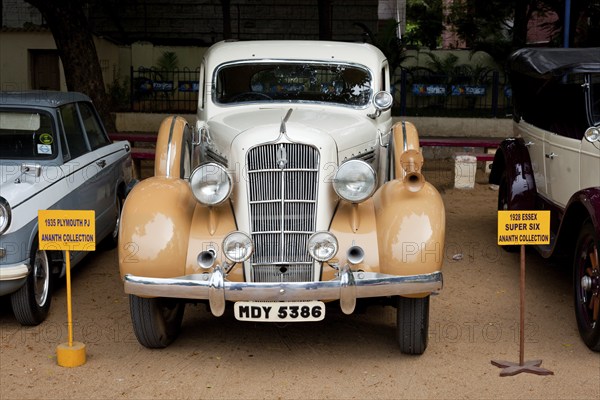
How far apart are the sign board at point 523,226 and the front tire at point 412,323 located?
67 centimetres

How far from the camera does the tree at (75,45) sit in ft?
39.7

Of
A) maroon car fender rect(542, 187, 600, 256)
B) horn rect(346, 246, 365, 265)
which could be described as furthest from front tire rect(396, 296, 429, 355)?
maroon car fender rect(542, 187, 600, 256)

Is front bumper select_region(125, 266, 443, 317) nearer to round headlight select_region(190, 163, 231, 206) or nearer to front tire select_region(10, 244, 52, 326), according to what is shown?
round headlight select_region(190, 163, 231, 206)

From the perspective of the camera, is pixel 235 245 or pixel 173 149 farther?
pixel 173 149

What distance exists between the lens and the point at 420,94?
17.7 metres

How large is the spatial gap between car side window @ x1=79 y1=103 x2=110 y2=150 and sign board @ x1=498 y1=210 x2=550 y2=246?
4.21 meters

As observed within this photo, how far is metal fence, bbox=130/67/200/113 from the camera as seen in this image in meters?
17.8

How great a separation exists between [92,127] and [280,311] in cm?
392

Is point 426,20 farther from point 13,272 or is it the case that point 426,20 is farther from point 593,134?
point 13,272

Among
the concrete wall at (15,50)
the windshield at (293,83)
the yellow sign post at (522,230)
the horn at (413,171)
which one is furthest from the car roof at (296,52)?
the concrete wall at (15,50)

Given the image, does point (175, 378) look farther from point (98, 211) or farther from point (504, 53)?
point (504, 53)

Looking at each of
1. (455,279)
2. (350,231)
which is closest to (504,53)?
(455,279)

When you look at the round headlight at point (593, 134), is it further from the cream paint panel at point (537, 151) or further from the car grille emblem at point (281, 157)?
the car grille emblem at point (281, 157)

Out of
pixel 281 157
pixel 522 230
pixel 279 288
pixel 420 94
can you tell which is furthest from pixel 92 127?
pixel 420 94
